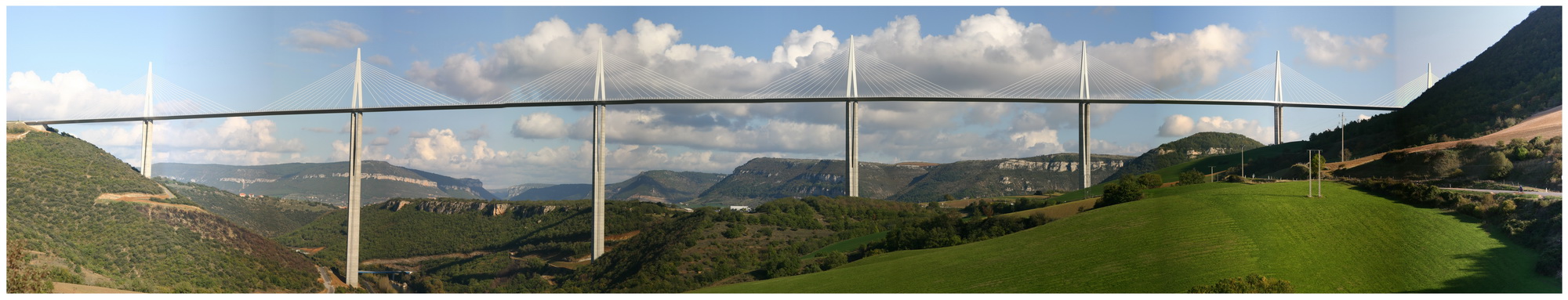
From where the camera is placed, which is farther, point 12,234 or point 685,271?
point 685,271

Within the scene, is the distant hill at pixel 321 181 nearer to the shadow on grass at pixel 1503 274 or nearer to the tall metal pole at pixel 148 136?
the tall metal pole at pixel 148 136

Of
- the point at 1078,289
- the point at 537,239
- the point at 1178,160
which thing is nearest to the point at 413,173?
the point at 537,239

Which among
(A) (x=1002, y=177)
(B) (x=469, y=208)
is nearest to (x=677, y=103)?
(B) (x=469, y=208)

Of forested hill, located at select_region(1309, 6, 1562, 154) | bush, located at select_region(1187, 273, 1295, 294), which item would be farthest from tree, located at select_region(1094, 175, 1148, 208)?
bush, located at select_region(1187, 273, 1295, 294)

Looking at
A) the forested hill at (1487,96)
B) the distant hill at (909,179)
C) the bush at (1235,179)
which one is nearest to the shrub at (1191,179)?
the bush at (1235,179)

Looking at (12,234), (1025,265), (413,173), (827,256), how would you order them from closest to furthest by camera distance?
(1025,265) < (12,234) < (827,256) < (413,173)

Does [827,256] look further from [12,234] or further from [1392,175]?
[12,234]

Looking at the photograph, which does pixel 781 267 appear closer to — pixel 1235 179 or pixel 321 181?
pixel 1235 179
